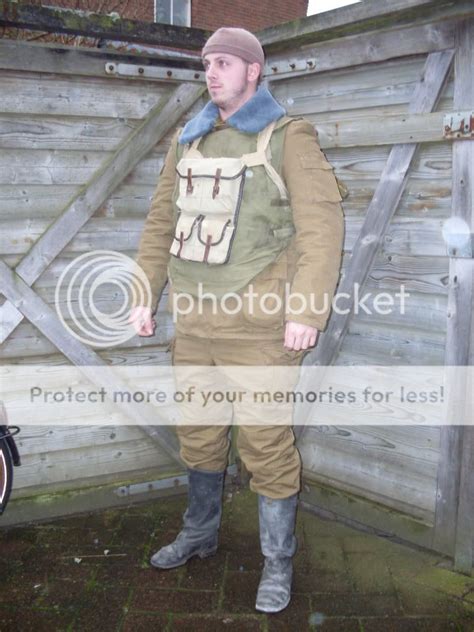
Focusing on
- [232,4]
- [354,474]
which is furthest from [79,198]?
[232,4]

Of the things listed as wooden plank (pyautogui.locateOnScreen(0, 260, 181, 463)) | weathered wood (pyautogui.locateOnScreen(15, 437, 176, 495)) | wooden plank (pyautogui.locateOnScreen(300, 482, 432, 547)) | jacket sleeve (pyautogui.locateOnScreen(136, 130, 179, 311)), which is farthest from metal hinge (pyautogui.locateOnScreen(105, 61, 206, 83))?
wooden plank (pyautogui.locateOnScreen(300, 482, 432, 547))

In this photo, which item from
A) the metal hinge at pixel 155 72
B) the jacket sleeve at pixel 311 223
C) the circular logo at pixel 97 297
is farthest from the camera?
the circular logo at pixel 97 297

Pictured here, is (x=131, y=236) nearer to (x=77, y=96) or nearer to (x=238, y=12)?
(x=77, y=96)

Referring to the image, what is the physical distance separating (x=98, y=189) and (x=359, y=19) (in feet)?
5.09

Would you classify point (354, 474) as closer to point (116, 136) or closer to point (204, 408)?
point (204, 408)

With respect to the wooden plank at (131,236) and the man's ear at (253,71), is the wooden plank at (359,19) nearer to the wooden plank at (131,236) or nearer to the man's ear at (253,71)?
the man's ear at (253,71)

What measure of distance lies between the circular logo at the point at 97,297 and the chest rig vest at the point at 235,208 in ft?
2.68

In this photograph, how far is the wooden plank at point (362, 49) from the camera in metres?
2.69

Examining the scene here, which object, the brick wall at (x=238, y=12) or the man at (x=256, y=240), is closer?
the man at (x=256, y=240)

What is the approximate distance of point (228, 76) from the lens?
2.53 meters

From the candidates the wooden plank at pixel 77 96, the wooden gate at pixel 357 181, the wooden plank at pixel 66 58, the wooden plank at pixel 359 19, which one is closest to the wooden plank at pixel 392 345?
the wooden gate at pixel 357 181

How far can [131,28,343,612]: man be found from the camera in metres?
2.47

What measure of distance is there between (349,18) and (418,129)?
60cm

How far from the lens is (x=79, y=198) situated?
323 cm
